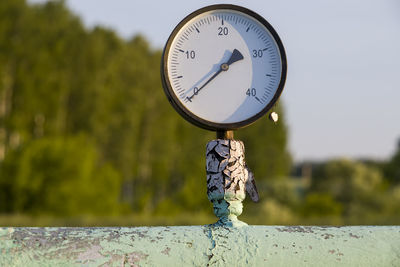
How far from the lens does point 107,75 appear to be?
21.8 m

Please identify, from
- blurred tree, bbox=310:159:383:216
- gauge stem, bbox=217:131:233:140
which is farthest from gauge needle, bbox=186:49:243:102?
blurred tree, bbox=310:159:383:216

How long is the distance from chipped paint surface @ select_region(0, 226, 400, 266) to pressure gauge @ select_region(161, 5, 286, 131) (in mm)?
517

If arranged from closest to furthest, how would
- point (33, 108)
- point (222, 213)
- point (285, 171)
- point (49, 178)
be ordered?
point (222, 213) < point (49, 178) < point (33, 108) < point (285, 171)

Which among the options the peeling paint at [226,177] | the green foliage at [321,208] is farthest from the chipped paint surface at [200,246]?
the green foliage at [321,208]

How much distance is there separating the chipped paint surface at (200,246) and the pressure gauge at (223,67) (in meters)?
0.52

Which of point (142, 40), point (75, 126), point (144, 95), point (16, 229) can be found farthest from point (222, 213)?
point (142, 40)

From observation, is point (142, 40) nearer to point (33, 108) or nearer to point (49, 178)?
point (33, 108)

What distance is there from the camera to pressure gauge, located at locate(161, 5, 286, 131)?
2389 mm

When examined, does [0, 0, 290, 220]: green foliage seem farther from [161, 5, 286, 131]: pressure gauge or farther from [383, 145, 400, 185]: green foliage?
[161, 5, 286, 131]: pressure gauge

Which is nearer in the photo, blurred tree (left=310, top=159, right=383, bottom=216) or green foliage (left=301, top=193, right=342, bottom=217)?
green foliage (left=301, top=193, right=342, bottom=217)

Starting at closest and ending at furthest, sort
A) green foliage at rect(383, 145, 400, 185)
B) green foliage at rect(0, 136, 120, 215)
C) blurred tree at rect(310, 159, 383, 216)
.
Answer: green foliage at rect(0, 136, 120, 215), blurred tree at rect(310, 159, 383, 216), green foliage at rect(383, 145, 400, 185)

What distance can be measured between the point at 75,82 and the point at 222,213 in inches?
760

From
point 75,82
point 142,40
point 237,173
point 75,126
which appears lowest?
point 237,173

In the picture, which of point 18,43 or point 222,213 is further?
point 18,43
